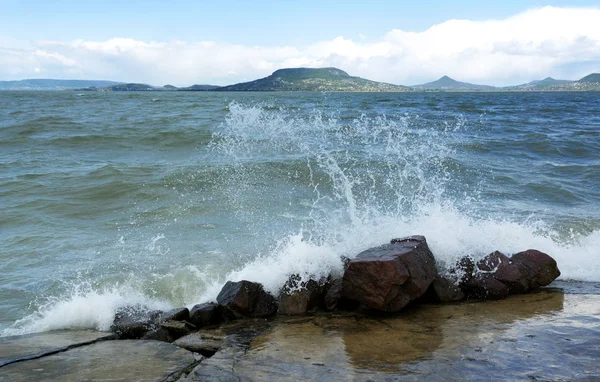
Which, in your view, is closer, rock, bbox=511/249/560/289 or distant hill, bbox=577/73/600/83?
rock, bbox=511/249/560/289

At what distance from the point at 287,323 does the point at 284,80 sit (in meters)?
148

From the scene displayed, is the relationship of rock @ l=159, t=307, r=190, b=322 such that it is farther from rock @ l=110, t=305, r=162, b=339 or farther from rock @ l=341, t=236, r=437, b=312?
rock @ l=341, t=236, r=437, b=312

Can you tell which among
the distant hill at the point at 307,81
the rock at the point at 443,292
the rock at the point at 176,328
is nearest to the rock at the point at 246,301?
the rock at the point at 176,328

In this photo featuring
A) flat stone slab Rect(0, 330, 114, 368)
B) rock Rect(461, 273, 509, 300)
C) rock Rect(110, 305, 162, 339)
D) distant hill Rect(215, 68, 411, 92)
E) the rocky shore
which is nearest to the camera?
the rocky shore

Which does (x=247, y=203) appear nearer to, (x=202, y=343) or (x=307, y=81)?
(x=202, y=343)

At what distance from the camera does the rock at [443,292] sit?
5395mm

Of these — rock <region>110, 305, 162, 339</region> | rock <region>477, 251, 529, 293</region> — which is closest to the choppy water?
rock <region>110, 305, 162, 339</region>

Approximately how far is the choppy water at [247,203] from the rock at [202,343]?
104cm

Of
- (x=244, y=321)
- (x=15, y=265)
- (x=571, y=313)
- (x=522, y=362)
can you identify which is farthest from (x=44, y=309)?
(x=571, y=313)

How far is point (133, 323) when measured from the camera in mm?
5090

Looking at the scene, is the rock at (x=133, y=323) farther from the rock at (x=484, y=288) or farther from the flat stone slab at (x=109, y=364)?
the rock at (x=484, y=288)

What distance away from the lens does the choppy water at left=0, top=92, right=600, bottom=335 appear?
20.7ft

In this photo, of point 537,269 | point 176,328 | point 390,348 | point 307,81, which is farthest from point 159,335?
point 307,81

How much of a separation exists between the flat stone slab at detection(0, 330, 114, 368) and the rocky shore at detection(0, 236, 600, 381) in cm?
2
